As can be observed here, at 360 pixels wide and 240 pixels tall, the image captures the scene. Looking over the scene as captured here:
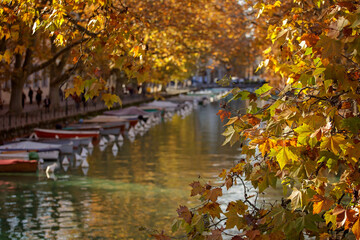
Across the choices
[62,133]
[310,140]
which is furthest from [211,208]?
[62,133]

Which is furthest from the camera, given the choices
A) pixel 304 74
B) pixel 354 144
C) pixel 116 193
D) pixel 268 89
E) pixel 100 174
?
pixel 100 174

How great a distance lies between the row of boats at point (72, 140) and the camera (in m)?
28.5

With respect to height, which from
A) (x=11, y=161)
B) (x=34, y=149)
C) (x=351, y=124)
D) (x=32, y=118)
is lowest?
(x=11, y=161)

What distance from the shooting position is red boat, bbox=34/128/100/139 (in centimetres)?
3666

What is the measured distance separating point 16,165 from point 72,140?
339 inches

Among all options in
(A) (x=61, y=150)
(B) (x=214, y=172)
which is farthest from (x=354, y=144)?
(A) (x=61, y=150)

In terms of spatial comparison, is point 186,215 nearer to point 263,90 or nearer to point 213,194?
point 213,194

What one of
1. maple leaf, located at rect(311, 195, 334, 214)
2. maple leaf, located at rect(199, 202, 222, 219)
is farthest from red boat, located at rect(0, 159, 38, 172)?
maple leaf, located at rect(311, 195, 334, 214)

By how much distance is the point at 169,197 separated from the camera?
23.5 metres

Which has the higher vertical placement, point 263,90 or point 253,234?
point 263,90

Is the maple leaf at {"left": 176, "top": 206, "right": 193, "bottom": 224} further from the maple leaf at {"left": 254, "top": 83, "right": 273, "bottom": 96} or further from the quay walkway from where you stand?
the quay walkway

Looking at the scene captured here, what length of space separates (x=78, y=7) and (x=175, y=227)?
3.29 meters

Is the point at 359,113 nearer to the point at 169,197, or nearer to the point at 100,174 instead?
the point at 169,197

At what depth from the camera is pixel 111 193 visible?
24328mm
